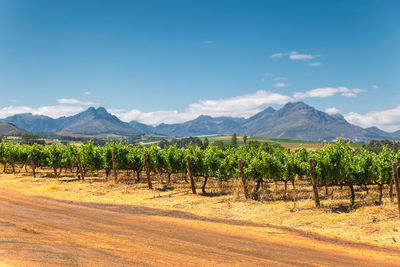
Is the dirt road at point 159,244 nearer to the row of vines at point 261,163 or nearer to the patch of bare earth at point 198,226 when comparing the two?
the patch of bare earth at point 198,226

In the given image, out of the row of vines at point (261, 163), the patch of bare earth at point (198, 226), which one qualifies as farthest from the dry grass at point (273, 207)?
the row of vines at point (261, 163)

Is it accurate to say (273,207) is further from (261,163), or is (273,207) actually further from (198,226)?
(198,226)

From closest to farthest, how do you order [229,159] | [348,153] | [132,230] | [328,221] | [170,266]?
[170,266] < [132,230] < [328,221] < [348,153] < [229,159]

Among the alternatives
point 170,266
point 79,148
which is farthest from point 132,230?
point 79,148

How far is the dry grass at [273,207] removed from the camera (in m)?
14.0

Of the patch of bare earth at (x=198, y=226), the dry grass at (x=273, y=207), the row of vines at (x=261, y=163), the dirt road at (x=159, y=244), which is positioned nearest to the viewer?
the dirt road at (x=159, y=244)

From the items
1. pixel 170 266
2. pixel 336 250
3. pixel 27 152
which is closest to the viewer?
pixel 170 266

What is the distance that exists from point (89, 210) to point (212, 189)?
36.2 feet

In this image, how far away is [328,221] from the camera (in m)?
15.4

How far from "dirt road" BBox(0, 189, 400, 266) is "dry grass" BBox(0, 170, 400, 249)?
1.55 meters

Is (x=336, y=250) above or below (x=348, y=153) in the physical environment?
below

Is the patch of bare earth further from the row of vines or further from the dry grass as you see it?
the row of vines

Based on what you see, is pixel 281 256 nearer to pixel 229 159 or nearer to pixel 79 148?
pixel 229 159

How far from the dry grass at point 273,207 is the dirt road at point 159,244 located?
61.1 inches
